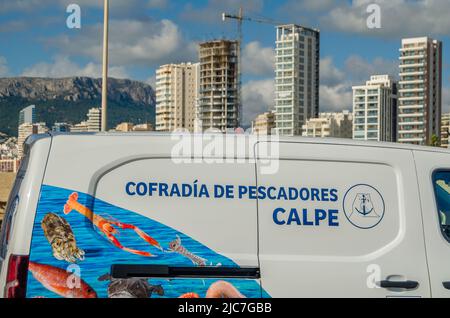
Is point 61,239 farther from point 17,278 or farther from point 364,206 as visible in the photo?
point 364,206

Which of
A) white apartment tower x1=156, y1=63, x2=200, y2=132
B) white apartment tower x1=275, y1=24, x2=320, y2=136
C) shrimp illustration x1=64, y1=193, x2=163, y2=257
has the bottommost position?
shrimp illustration x1=64, y1=193, x2=163, y2=257

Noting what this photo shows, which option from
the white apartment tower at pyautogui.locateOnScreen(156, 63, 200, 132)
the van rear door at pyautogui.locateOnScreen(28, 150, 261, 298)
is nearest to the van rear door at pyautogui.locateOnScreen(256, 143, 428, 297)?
the van rear door at pyautogui.locateOnScreen(28, 150, 261, 298)

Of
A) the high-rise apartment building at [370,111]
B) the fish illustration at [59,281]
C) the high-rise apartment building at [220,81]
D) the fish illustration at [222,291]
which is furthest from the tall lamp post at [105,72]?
the high-rise apartment building at [370,111]

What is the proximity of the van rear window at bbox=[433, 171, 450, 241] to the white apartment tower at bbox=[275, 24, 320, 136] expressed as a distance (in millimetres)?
175782

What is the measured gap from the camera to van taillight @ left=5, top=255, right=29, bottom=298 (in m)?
3.43

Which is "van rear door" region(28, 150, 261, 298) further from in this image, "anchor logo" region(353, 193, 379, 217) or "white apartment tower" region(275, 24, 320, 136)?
"white apartment tower" region(275, 24, 320, 136)

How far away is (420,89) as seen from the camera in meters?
185

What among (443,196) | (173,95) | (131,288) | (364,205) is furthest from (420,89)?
(131,288)

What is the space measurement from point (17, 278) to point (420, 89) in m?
191

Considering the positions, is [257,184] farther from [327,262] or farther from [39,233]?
[39,233]

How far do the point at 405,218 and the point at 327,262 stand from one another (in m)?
0.53

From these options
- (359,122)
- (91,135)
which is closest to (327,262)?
(91,135)

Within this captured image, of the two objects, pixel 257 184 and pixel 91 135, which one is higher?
pixel 91 135

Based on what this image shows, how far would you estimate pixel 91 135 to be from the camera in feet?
12.2
